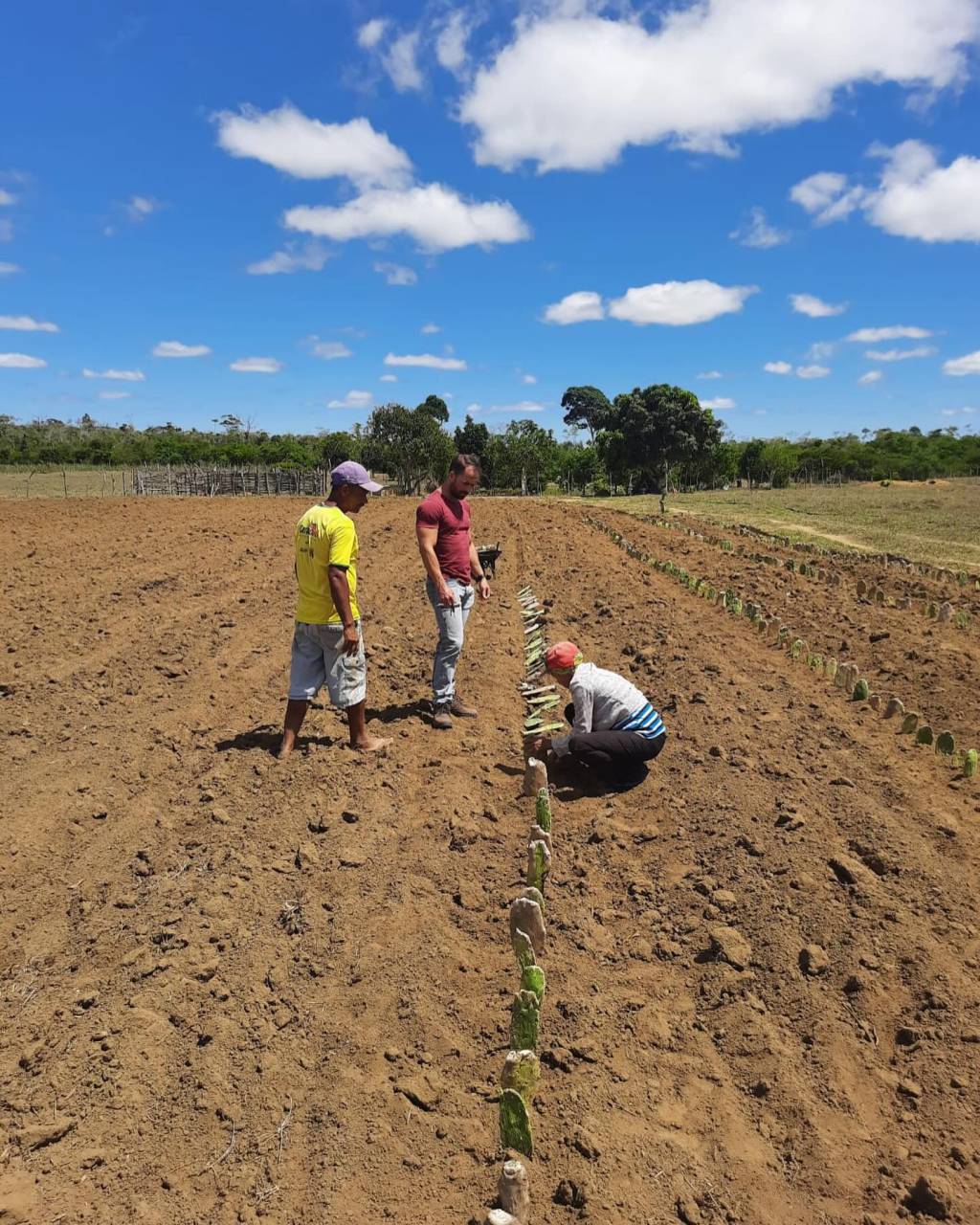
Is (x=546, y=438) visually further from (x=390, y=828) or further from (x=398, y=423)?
(x=390, y=828)

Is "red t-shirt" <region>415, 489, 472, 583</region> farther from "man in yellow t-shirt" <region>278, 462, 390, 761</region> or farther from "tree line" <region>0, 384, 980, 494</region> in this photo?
"tree line" <region>0, 384, 980, 494</region>

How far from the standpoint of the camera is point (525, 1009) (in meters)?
2.70

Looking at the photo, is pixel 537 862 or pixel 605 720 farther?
pixel 605 720

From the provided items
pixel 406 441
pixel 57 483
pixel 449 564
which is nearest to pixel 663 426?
pixel 406 441

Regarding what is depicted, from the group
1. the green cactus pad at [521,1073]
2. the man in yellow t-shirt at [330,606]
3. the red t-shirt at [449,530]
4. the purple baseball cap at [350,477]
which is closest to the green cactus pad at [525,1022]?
the green cactus pad at [521,1073]

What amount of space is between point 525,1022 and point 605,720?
7.53ft

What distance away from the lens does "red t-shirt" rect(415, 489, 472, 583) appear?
5.46 m

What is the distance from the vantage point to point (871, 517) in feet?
87.1

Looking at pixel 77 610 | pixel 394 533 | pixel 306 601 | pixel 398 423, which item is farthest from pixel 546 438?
pixel 306 601

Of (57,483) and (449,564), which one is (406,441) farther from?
(449,564)

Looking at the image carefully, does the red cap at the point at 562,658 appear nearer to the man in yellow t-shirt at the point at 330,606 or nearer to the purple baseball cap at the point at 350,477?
the man in yellow t-shirt at the point at 330,606

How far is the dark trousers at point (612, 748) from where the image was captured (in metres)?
4.80

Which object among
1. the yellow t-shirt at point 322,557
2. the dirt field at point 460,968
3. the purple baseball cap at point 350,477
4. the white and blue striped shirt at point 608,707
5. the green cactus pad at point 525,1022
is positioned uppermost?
the purple baseball cap at point 350,477

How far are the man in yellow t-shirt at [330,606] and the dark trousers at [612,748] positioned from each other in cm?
135
